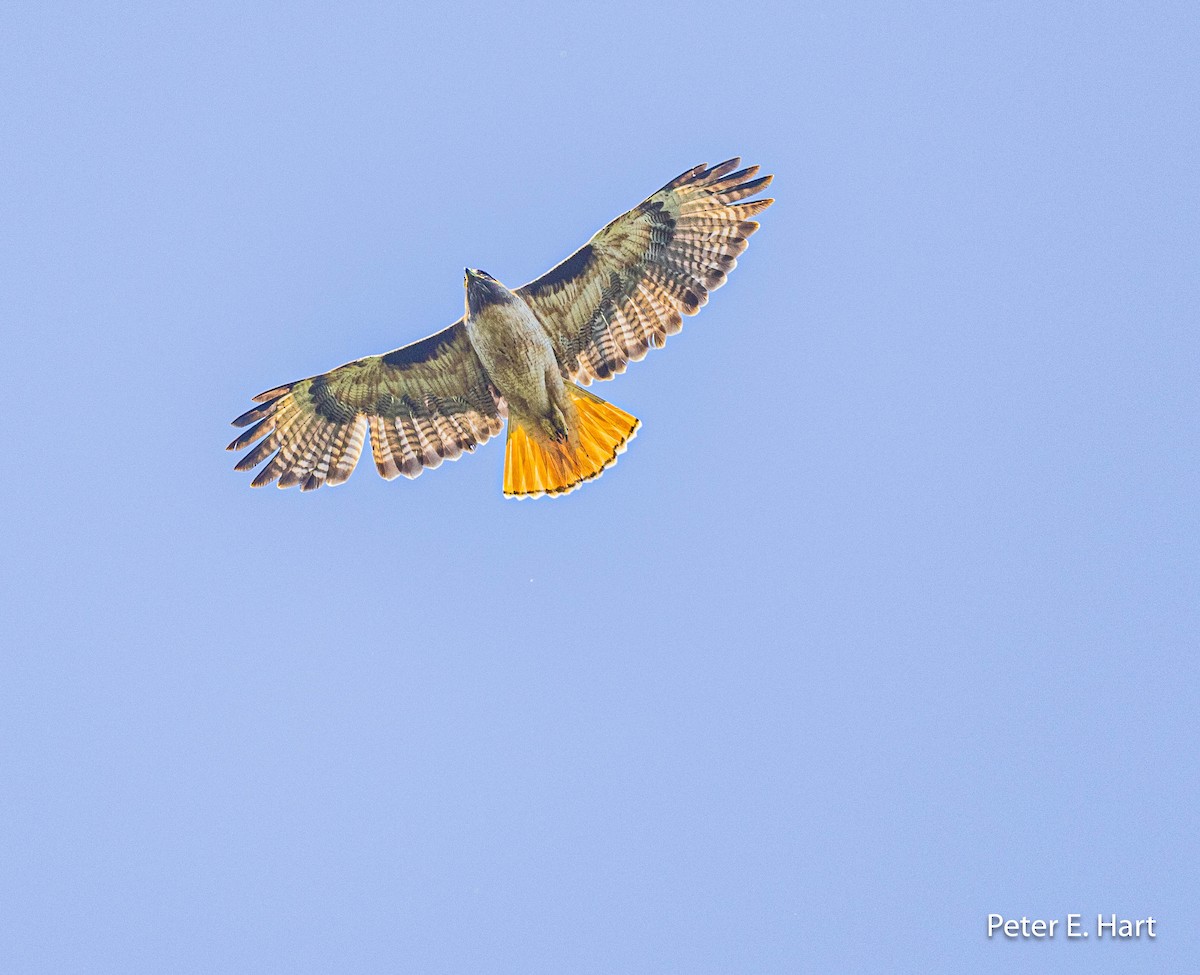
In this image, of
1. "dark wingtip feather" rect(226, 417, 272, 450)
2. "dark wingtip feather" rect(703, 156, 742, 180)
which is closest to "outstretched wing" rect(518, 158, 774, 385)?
"dark wingtip feather" rect(703, 156, 742, 180)

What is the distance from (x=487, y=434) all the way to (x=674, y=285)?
2401mm

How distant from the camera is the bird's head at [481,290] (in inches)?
493

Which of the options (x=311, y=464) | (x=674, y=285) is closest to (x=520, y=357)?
(x=674, y=285)

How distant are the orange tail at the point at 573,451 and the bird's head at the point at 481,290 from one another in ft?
4.11

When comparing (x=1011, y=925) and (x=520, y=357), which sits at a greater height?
(x=520, y=357)

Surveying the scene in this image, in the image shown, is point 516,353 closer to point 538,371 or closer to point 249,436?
point 538,371

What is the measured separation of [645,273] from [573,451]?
1858 millimetres

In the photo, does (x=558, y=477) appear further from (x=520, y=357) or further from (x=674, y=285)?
(x=674, y=285)

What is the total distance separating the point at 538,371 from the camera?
13.2 meters

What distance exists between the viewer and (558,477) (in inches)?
539

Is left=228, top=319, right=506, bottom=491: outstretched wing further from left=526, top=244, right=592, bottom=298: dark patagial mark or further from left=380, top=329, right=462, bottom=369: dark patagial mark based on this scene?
left=526, top=244, right=592, bottom=298: dark patagial mark

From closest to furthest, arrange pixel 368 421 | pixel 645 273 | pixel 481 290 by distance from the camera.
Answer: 1. pixel 481 290
2. pixel 645 273
3. pixel 368 421

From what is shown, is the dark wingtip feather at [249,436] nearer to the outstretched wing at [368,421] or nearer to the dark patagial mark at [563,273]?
the outstretched wing at [368,421]

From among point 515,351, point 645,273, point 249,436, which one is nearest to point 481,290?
point 515,351
